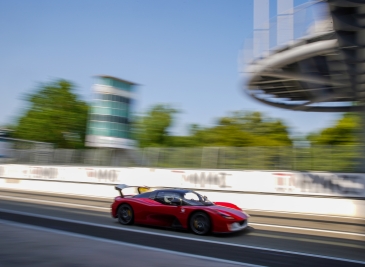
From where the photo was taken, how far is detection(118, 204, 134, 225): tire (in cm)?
1208

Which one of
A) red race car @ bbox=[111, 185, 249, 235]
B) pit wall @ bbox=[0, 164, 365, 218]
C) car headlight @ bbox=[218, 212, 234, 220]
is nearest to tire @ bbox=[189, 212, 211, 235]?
red race car @ bbox=[111, 185, 249, 235]

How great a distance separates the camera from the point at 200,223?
1076cm

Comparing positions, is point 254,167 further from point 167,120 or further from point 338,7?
point 167,120

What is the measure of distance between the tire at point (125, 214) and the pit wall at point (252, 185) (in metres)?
A: 6.52

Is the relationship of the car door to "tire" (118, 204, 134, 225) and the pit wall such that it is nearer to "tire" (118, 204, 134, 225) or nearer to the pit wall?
"tire" (118, 204, 134, 225)

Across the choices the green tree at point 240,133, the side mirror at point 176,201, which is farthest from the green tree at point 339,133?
the side mirror at point 176,201

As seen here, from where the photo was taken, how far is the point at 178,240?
9.63 meters

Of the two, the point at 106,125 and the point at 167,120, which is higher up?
the point at 167,120

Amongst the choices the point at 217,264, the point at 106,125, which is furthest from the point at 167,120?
the point at 217,264

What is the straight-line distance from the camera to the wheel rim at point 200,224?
10.6 metres

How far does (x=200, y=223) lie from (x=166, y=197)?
4.67 feet

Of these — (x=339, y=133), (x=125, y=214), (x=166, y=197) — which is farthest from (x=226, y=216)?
(x=339, y=133)

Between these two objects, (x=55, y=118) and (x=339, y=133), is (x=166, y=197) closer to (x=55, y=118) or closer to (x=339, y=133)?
(x=339, y=133)

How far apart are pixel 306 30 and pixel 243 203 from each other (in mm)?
7432
